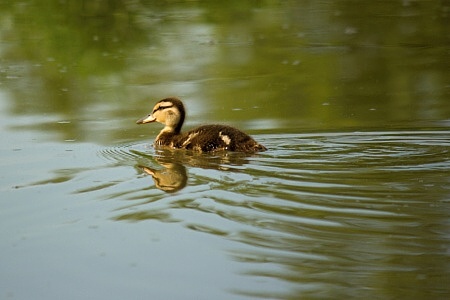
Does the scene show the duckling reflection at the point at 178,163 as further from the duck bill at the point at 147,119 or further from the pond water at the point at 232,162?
the duck bill at the point at 147,119

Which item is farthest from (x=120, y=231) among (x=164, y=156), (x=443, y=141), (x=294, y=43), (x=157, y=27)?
(x=157, y=27)

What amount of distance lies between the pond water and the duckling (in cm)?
12

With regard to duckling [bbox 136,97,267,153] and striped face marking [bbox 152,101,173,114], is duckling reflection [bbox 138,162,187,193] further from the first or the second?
striped face marking [bbox 152,101,173,114]

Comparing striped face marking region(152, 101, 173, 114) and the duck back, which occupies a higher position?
striped face marking region(152, 101, 173, 114)

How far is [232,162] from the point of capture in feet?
25.4

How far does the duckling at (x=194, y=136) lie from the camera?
8031mm

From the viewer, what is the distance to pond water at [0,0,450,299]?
16.9 ft

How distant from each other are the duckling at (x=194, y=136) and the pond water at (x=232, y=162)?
0.12m

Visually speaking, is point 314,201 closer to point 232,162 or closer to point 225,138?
point 232,162

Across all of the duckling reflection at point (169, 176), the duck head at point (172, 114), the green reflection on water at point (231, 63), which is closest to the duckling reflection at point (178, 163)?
the duckling reflection at point (169, 176)

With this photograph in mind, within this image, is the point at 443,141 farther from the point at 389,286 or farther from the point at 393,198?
the point at 389,286

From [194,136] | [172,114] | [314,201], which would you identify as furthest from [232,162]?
[314,201]

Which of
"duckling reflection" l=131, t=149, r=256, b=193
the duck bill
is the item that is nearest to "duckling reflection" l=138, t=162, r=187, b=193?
"duckling reflection" l=131, t=149, r=256, b=193

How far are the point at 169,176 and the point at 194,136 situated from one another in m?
1.08
